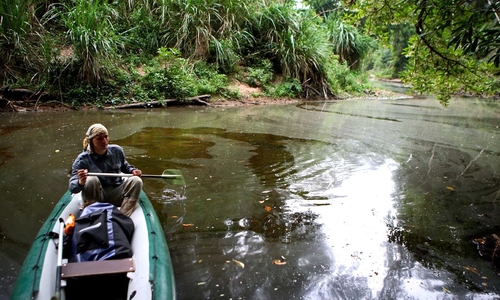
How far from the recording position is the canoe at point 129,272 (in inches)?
71.8

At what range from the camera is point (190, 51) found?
38.9 ft

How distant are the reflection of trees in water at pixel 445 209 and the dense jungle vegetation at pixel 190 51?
3.90ft

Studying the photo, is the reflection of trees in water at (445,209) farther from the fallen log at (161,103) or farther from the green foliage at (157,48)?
the fallen log at (161,103)

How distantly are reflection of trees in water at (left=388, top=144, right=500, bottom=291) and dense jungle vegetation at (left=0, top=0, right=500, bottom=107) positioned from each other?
1.19m

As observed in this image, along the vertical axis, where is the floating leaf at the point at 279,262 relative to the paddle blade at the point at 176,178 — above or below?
below

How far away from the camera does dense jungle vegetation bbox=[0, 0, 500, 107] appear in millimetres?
4148

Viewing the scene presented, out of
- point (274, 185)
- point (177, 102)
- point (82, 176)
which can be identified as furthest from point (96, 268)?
point (177, 102)

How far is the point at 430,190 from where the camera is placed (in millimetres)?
4410

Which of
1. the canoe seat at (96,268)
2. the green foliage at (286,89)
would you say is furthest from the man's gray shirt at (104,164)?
the green foliage at (286,89)

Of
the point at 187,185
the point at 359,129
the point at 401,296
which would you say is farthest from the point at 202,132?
the point at 401,296

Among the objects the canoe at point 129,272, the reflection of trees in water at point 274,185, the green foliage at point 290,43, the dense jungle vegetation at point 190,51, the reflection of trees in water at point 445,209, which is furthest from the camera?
the green foliage at point 290,43

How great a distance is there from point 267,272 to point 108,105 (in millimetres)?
8134

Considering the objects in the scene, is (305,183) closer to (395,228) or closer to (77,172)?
(395,228)

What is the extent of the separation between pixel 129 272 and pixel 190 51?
425 inches
